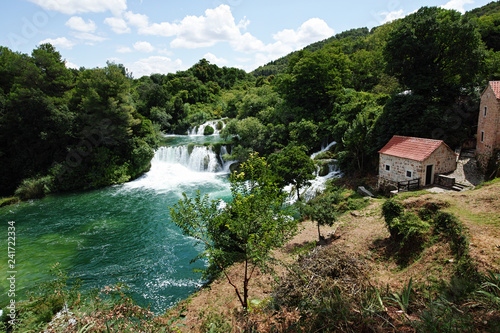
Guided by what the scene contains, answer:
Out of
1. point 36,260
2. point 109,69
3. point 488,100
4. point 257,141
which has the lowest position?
point 36,260

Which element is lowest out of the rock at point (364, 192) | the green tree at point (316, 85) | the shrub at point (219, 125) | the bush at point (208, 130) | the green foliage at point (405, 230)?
the rock at point (364, 192)

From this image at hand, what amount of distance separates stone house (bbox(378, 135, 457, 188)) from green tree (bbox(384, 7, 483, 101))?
200 inches

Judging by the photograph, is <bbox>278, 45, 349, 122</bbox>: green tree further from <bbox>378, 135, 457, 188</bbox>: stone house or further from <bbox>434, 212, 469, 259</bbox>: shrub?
<bbox>434, 212, 469, 259</bbox>: shrub

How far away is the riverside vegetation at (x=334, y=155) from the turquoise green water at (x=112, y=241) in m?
1.53

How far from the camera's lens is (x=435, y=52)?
60.2 feet

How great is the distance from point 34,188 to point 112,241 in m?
14.3

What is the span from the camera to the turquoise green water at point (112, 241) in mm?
11930

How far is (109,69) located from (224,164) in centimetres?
1561

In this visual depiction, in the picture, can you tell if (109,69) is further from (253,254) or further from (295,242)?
(253,254)

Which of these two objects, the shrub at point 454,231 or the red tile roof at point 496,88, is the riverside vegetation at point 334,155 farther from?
the red tile roof at point 496,88

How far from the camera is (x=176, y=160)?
3066 cm

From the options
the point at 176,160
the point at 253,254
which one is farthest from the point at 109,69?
the point at 253,254

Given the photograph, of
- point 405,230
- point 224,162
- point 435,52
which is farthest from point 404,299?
point 224,162

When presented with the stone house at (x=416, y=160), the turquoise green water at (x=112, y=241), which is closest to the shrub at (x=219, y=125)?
the turquoise green water at (x=112, y=241)
